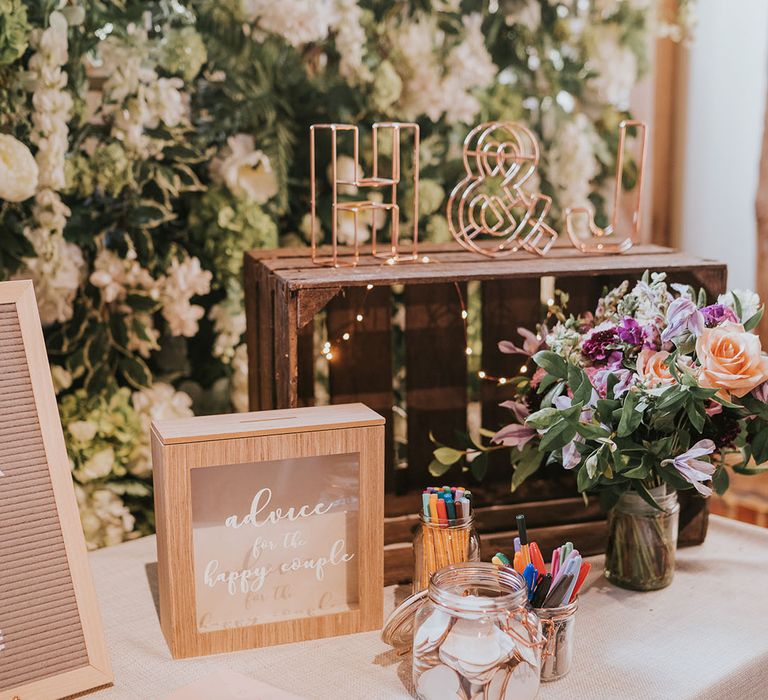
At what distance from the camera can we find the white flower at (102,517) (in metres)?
1.41

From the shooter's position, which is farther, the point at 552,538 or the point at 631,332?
the point at 552,538

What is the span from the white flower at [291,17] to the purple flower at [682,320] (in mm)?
712

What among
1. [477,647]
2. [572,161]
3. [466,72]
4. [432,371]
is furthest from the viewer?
[572,161]

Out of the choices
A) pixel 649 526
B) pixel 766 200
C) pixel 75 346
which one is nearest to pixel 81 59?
pixel 75 346

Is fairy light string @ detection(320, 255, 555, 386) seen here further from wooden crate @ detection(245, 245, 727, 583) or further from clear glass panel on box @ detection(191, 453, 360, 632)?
clear glass panel on box @ detection(191, 453, 360, 632)

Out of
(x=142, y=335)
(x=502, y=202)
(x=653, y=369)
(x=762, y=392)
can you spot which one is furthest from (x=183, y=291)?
(x=762, y=392)

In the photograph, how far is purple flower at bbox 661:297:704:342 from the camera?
106cm

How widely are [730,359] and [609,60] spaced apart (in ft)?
2.95

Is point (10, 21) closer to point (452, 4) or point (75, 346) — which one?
point (75, 346)

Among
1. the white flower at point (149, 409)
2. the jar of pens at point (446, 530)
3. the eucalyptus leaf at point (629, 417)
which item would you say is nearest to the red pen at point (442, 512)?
the jar of pens at point (446, 530)

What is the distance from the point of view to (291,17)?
1.40m

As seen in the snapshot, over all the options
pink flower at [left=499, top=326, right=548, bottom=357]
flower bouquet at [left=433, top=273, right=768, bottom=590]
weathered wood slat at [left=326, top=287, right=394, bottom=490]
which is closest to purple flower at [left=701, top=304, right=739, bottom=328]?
flower bouquet at [left=433, top=273, right=768, bottom=590]

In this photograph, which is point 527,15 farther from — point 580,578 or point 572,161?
point 580,578

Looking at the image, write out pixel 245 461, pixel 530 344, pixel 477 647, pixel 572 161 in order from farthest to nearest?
pixel 572 161
pixel 530 344
pixel 245 461
pixel 477 647
